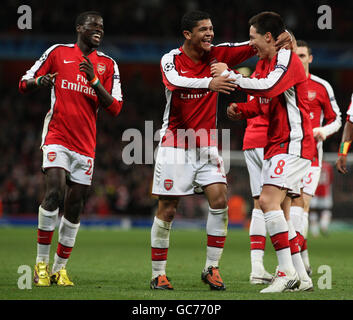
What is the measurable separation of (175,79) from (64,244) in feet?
6.29

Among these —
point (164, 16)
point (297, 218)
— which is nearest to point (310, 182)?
point (297, 218)

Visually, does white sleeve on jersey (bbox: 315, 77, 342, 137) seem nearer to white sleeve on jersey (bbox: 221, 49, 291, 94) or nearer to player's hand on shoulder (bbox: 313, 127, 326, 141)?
player's hand on shoulder (bbox: 313, 127, 326, 141)

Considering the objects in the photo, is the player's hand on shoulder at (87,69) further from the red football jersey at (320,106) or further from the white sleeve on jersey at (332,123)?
the red football jersey at (320,106)

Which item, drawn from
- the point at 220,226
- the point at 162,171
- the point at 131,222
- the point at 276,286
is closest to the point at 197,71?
the point at 162,171

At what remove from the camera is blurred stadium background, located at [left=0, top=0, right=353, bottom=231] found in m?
21.8

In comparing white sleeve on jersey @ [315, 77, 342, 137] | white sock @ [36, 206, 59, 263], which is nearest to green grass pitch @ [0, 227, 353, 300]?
white sock @ [36, 206, 59, 263]

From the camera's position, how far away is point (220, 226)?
6.28 metres

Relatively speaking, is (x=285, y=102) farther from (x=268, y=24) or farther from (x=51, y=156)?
(x=51, y=156)

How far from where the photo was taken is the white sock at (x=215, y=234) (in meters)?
6.25

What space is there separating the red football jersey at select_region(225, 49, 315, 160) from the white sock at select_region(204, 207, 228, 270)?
686mm

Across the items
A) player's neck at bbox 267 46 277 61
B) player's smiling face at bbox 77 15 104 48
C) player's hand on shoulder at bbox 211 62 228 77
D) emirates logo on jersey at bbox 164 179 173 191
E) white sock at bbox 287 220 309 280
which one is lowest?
white sock at bbox 287 220 309 280

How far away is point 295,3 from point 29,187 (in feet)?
41.0

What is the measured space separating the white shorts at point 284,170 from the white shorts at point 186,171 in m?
0.50
